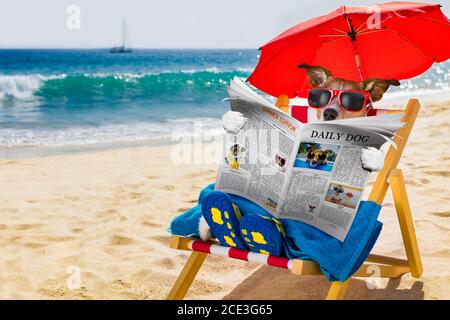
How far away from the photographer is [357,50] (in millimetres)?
3059

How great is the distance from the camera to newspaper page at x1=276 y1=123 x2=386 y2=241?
232 cm

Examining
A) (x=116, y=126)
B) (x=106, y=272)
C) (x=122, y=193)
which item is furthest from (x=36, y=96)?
(x=106, y=272)

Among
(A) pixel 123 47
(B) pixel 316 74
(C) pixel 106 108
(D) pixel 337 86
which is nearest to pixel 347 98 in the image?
(D) pixel 337 86

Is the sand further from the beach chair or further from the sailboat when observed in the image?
the sailboat

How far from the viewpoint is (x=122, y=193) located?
4727mm

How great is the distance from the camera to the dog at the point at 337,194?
92.4 inches

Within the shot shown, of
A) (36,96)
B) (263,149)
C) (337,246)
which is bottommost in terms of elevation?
(36,96)

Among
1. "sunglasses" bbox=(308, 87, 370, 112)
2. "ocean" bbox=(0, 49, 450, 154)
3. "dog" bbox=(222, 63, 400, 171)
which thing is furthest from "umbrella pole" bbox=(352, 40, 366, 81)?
"ocean" bbox=(0, 49, 450, 154)

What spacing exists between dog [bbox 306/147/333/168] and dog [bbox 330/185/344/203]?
0.11 metres

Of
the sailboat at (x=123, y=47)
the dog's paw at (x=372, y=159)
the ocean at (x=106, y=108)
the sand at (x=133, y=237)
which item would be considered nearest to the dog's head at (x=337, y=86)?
the dog's paw at (x=372, y=159)

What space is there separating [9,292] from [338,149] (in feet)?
5.69

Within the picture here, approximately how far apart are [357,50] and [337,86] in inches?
13.6

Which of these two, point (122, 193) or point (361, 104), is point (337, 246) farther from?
point (122, 193)

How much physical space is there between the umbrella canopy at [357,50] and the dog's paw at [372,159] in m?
0.69
